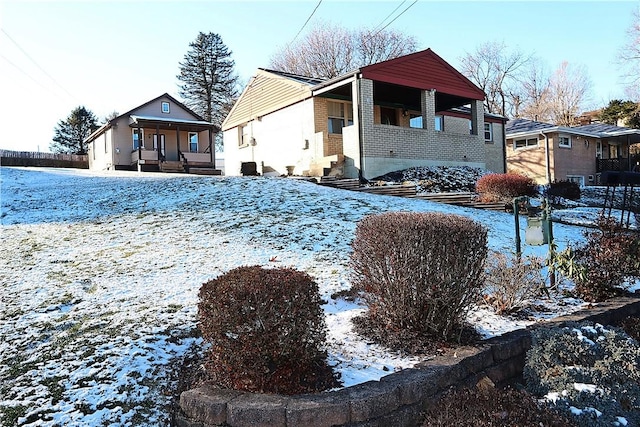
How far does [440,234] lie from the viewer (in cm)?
357

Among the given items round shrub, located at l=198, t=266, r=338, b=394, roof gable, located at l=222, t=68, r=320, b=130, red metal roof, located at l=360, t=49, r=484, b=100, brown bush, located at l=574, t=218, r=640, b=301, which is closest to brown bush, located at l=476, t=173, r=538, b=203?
red metal roof, located at l=360, t=49, r=484, b=100

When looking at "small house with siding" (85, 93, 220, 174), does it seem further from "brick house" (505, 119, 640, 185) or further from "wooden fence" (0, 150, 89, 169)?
"brick house" (505, 119, 640, 185)

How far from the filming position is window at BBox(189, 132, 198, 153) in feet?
104

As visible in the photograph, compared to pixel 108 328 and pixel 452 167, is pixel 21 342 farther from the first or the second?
pixel 452 167

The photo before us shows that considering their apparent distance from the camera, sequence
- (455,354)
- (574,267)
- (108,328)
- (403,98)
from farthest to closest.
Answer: (403,98), (574,267), (108,328), (455,354)

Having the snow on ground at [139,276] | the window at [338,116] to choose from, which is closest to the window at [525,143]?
the window at [338,116]

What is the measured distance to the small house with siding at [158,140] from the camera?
27.7 metres

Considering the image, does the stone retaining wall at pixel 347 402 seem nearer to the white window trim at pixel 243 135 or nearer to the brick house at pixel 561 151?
the white window trim at pixel 243 135

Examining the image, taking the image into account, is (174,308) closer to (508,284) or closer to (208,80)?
(508,284)

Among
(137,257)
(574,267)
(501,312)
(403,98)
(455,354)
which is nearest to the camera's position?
(455,354)

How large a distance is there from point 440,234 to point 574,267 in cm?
252

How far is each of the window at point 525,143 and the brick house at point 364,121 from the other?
6.05 metres

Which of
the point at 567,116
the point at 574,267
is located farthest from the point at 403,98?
the point at 567,116

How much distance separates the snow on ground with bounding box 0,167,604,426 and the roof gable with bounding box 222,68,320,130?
320 inches
